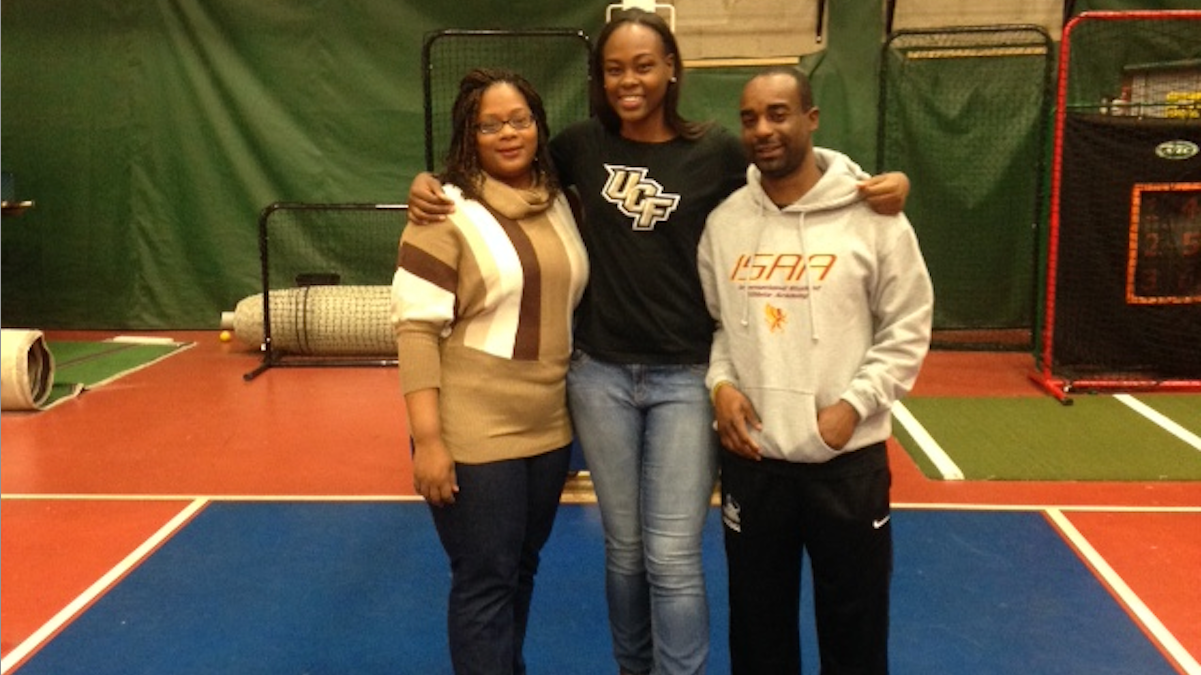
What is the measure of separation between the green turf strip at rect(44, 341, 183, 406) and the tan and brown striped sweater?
4205 mm

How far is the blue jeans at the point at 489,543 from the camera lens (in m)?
1.99

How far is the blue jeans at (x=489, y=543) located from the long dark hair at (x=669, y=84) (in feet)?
2.26

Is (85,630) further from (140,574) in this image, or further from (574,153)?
(574,153)

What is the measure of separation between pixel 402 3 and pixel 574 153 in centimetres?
547

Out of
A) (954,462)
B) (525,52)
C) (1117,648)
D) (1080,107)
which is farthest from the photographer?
(525,52)

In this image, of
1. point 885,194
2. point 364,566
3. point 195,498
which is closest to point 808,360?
point 885,194

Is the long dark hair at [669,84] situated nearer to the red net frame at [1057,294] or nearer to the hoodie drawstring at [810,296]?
the hoodie drawstring at [810,296]

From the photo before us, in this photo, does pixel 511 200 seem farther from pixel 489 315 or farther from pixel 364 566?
pixel 364 566

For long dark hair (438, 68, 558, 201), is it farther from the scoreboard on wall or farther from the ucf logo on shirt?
the scoreboard on wall

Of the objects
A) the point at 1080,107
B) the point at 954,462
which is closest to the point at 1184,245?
the point at 1080,107

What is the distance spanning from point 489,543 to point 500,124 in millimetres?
807

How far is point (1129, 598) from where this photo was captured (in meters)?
3.01

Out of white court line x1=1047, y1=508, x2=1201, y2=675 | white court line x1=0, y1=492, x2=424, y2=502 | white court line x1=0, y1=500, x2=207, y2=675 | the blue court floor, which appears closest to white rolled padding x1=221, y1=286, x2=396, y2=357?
white court line x1=0, y1=492, x2=424, y2=502

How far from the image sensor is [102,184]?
7.38m
